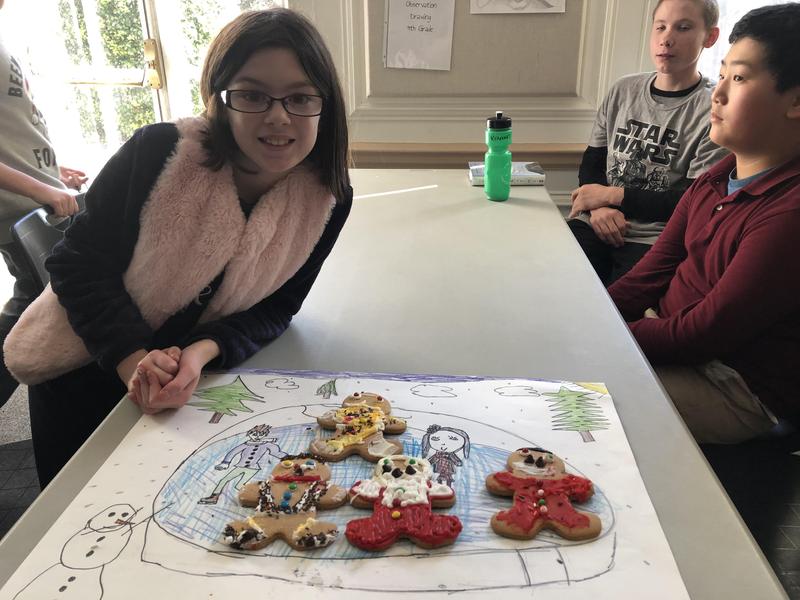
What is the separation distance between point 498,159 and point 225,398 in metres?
1.13

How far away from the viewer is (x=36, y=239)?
127cm

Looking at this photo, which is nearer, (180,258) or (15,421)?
(180,258)

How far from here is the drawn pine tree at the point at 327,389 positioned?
799 mm

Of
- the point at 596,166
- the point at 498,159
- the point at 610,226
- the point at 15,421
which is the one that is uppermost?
the point at 498,159

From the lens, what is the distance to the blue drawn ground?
0.56m

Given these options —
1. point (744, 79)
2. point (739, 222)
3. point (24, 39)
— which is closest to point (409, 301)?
point (739, 222)

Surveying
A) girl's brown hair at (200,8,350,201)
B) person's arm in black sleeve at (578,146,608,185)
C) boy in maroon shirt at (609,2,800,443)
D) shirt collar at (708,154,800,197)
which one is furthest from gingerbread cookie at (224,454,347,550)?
person's arm in black sleeve at (578,146,608,185)

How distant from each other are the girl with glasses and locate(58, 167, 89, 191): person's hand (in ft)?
3.85

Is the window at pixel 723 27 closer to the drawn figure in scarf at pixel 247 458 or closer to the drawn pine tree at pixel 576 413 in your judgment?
the drawn pine tree at pixel 576 413

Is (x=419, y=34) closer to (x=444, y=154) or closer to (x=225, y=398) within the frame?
(x=444, y=154)

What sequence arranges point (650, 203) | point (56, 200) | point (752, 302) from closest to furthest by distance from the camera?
1. point (752, 302)
2. point (56, 200)
3. point (650, 203)

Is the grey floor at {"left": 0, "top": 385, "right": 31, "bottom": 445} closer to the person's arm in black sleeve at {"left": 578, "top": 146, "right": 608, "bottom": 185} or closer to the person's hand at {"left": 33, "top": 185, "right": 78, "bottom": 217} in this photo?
the person's hand at {"left": 33, "top": 185, "right": 78, "bottom": 217}

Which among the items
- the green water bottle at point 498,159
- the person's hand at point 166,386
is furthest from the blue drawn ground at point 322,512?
the green water bottle at point 498,159

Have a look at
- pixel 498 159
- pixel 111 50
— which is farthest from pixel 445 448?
pixel 111 50
